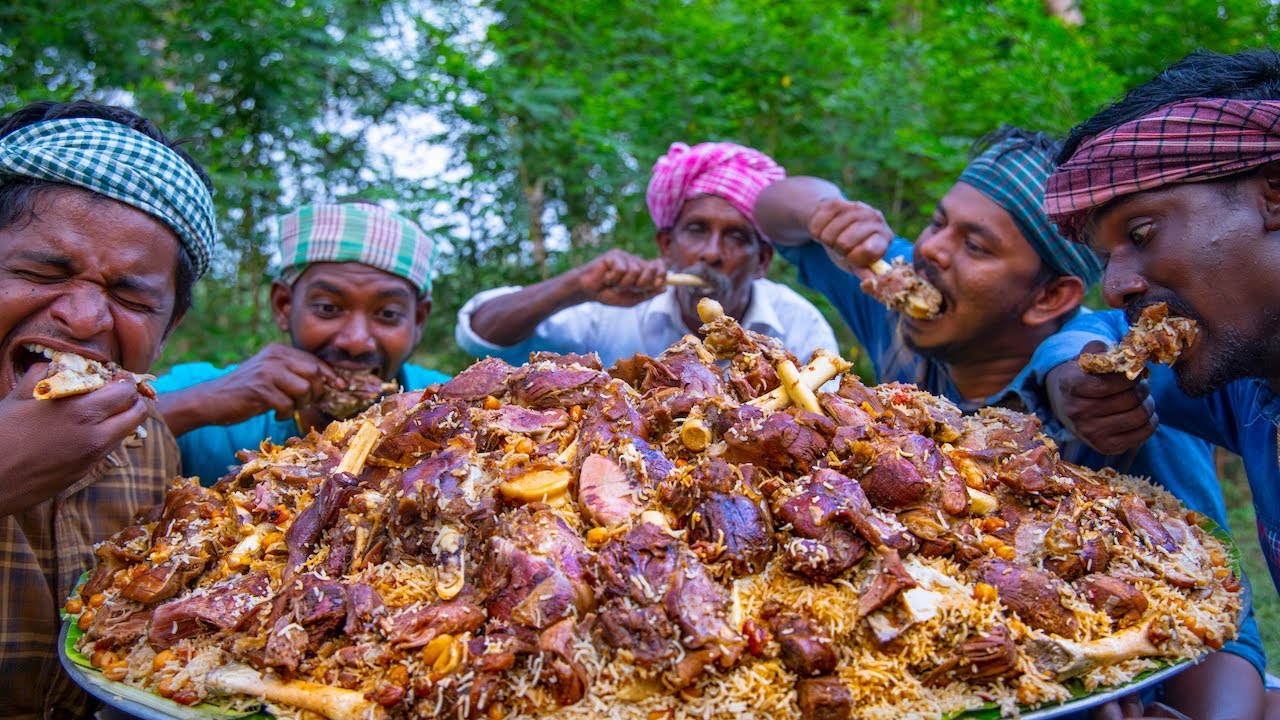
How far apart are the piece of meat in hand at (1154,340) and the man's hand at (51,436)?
244 cm

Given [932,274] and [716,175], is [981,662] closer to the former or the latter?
[932,274]

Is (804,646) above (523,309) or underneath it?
above

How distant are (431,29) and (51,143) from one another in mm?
4565

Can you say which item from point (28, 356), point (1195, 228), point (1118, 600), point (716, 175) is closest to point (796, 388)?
point (1118, 600)

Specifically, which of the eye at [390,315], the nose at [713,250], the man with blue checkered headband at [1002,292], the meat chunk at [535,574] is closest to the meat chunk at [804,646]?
the meat chunk at [535,574]

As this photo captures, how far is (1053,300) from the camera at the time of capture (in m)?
3.05

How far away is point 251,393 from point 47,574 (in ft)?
2.99

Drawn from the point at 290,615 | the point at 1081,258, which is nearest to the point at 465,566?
the point at 290,615

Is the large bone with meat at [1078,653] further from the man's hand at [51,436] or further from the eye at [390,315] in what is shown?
the eye at [390,315]

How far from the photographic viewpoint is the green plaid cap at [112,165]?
88.5 inches

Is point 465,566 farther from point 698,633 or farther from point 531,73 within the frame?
point 531,73

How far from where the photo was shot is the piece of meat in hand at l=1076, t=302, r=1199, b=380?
79.0 inches

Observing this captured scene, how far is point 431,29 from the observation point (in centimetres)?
642

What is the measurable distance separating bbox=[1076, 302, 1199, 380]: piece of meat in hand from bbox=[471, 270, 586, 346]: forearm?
243 cm
